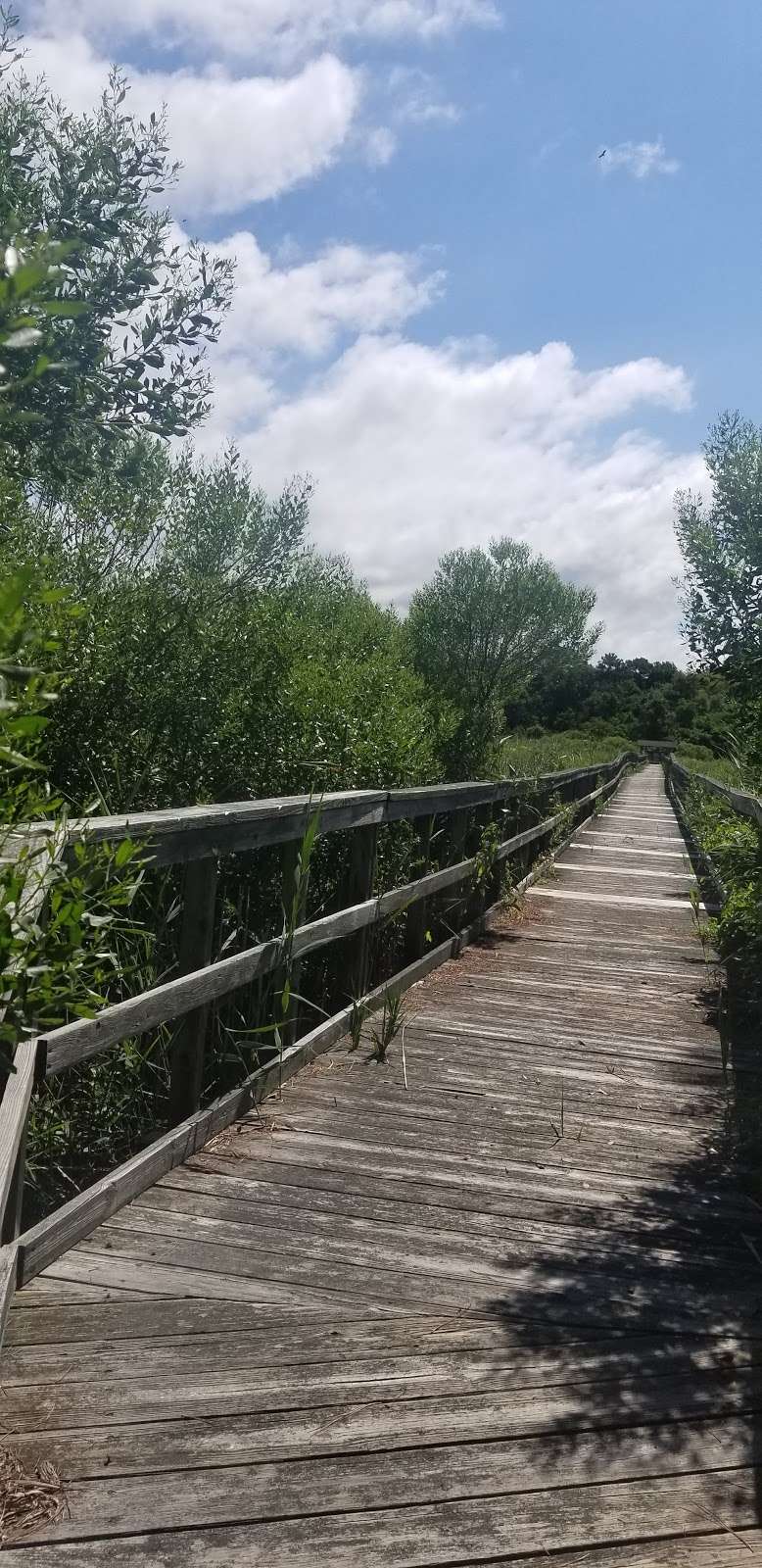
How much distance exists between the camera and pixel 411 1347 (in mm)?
2646

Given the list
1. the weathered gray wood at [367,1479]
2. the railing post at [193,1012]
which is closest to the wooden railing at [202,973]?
the railing post at [193,1012]

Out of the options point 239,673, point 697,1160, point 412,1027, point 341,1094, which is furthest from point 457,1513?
point 239,673

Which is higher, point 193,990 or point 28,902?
point 28,902

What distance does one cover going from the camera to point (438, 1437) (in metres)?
2.30

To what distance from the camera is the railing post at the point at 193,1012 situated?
3.82 metres

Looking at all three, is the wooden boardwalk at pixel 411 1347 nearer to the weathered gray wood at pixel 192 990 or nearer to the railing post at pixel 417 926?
the weathered gray wood at pixel 192 990

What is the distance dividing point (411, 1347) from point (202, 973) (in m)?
1.37

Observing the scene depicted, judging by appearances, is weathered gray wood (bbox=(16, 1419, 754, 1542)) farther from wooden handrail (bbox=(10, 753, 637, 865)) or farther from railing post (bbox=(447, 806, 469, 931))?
railing post (bbox=(447, 806, 469, 931))

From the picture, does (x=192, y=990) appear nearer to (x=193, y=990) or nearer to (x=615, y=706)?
(x=193, y=990)

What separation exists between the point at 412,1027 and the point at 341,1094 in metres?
1.21

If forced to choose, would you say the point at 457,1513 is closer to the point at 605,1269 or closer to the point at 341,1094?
the point at 605,1269

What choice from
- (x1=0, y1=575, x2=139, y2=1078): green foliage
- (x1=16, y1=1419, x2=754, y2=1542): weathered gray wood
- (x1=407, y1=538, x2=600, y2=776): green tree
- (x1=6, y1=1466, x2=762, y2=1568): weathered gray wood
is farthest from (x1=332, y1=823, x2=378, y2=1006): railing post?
(x1=407, y1=538, x2=600, y2=776): green tree

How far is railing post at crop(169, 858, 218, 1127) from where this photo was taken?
3820 mm

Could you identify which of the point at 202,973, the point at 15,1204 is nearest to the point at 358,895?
the point at 202,973
